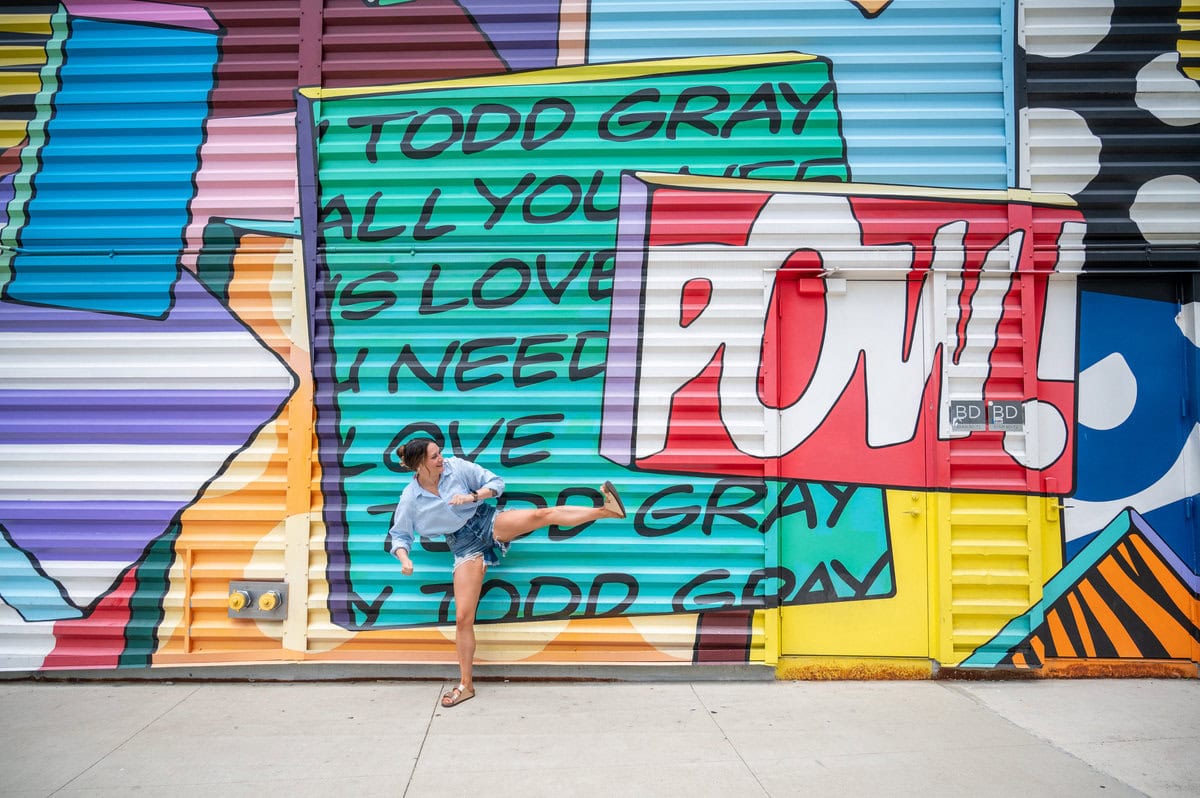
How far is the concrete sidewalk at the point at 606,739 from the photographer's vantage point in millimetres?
3598

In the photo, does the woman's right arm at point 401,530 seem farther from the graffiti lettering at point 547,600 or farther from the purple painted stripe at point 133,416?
the purple painted stripe at point 133,416

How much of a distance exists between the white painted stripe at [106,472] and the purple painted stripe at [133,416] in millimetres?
67

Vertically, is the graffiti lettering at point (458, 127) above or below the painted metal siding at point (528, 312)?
above

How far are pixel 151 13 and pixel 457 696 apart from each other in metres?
5.44

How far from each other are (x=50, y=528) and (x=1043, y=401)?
7237 mm

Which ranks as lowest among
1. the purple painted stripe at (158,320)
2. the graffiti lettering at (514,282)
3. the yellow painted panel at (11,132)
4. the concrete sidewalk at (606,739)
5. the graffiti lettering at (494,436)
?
the concrete sidewalk at (606,739)

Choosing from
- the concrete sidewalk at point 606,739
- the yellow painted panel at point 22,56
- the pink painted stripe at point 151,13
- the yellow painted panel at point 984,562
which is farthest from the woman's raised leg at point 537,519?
the yellow painted panel at point 22,56

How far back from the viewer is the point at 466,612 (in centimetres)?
465

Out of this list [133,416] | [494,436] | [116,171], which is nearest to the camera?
[494,436]

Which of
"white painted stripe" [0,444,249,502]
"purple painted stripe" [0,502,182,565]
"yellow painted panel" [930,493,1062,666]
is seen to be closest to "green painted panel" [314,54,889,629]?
"yellow painted panel" [930,493,1062,666]

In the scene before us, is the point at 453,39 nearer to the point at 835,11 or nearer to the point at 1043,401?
the point at 835,11

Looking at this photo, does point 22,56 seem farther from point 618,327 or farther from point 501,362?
point 618,327

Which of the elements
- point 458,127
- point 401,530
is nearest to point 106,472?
point 401,530

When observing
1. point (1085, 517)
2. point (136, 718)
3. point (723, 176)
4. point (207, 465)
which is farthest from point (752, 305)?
point (136, 718)
